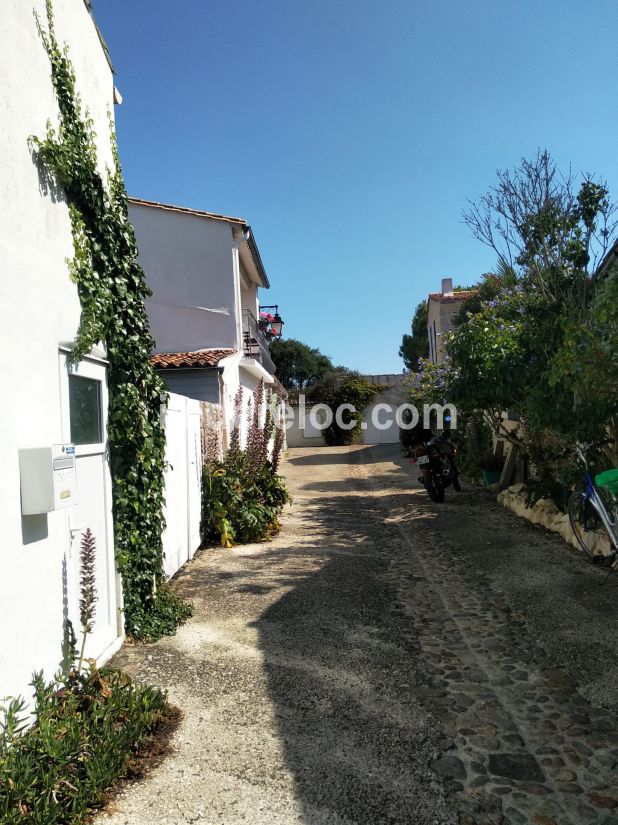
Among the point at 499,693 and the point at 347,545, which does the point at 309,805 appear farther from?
the point at 347,545

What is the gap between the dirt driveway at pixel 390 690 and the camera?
110 inches

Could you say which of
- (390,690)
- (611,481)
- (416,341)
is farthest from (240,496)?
Result: (416,341)

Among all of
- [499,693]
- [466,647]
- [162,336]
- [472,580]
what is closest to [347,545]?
[472,580]

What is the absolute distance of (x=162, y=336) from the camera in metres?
15.1

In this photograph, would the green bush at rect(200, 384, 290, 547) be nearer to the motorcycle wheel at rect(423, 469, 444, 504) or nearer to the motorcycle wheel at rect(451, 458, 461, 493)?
the motorcycle wheel at rect(423, 469, 444, 504)

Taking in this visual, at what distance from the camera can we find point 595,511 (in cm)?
665

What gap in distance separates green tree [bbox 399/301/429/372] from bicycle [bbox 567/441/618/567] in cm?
2819

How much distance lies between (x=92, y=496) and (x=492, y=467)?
9.59 meters

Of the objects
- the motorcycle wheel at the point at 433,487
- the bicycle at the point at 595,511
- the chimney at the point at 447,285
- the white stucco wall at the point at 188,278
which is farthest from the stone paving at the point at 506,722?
the chimney at the point at 447,285

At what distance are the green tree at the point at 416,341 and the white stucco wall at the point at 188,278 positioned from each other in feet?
71.2

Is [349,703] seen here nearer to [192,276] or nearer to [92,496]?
[92,496]

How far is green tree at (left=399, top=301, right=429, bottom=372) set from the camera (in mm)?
35656

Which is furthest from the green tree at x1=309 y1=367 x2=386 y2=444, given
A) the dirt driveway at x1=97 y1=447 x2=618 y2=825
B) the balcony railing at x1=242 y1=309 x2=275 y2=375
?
the dirt driveway at x1=97 y1=447 x2=618 y2=825

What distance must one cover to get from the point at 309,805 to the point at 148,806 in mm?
724
